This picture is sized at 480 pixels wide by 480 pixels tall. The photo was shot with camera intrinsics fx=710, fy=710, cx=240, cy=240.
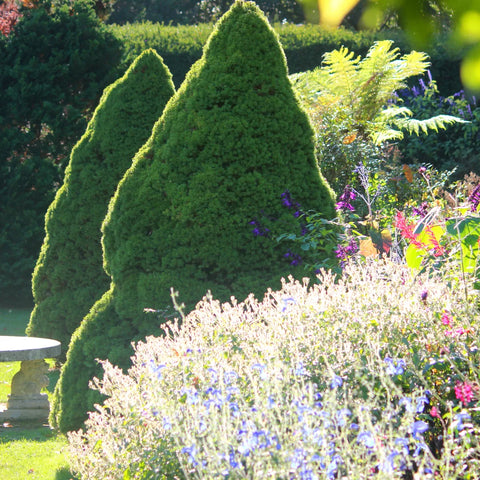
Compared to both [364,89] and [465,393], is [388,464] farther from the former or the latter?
[364,89]

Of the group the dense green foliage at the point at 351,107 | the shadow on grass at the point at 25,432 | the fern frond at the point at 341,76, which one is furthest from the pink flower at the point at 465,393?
the fern frond at the point at 341,76

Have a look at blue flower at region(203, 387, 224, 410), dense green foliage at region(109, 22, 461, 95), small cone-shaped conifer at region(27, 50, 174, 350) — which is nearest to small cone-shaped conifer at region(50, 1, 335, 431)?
small cone-shaped conifer at region(27, 50, 174, 350)

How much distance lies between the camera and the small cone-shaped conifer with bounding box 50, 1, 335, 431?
448cm

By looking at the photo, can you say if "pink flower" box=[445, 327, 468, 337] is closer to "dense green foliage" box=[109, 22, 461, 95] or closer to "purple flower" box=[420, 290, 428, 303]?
"purple flower" box=[420, 290, 428, 303]

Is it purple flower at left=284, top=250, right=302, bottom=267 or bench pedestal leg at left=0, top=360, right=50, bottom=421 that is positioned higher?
purple flower at left=284, top=250, right=302, bottom=267

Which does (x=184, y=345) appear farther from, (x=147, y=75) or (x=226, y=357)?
(x=147, y=75)

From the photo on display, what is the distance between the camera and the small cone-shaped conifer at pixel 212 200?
4484mm

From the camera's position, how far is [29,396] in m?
6.12

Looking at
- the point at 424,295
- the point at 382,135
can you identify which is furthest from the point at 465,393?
the point at 382,135

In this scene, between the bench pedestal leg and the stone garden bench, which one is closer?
the stone garden bench

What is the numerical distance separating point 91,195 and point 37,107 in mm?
4944

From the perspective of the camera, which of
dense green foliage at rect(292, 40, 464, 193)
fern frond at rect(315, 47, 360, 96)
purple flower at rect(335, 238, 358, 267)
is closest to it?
purple flower at rect(335, 238, 358, 267)

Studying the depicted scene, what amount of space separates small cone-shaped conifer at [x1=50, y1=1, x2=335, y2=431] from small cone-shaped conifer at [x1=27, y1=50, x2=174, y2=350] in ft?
4.83

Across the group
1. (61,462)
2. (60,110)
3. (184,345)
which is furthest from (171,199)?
(60,110)
